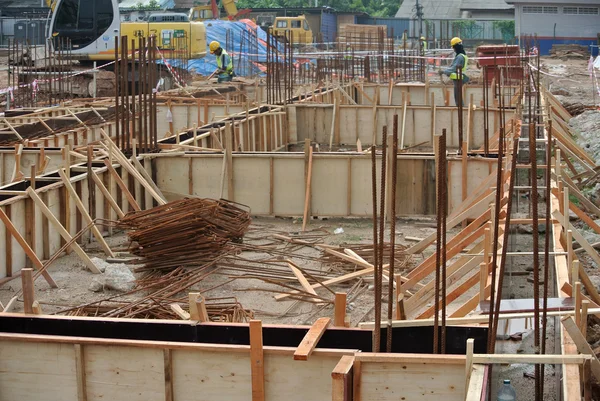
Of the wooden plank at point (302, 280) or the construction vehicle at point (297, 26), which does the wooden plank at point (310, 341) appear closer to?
the wooden plank at point (302, 280)

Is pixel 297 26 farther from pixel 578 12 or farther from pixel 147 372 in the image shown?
pixel 147 372

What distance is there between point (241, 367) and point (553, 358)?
7.41 ft

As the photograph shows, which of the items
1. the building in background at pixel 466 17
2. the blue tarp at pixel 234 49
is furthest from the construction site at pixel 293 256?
the building in background at pixel 466 17

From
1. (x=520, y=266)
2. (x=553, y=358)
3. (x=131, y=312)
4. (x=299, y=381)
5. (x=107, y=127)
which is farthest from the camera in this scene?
(x=107, y=127)

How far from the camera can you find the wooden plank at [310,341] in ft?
21.6

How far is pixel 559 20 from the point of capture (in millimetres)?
71062

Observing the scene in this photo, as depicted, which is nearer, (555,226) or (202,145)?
(555,226)

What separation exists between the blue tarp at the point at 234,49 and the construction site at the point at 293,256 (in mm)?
Result: 19572

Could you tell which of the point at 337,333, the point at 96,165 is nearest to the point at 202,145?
the point at 96,165

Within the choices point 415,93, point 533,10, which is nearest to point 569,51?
point 533,10

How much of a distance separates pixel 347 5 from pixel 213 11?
129 feet

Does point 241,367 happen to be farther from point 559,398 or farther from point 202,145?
point 202,145

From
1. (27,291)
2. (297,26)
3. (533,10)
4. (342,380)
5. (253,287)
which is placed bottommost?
(253,287)

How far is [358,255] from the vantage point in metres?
13.2
